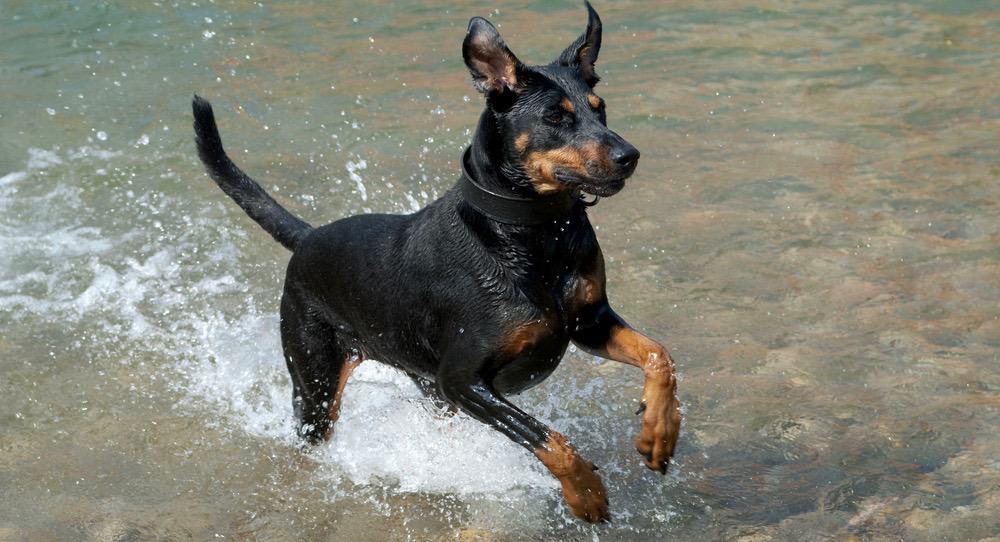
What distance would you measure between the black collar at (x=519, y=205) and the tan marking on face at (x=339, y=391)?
3.73 feet

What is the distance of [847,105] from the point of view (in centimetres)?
874

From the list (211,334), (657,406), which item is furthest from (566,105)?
(211,334)

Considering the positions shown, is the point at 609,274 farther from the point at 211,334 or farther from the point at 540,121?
the point at 540,121

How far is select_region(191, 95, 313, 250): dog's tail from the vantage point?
189 inches

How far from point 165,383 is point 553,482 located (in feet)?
6.83

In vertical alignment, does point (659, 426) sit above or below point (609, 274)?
above

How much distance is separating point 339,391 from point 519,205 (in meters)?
1.41

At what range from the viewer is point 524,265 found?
384 centimetres

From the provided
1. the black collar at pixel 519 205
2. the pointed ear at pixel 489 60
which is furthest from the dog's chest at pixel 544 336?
the pointed ear at pixel 489 60

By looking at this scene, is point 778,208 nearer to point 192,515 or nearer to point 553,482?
point 553,482

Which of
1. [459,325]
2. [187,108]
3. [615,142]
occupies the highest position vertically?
[615,142]

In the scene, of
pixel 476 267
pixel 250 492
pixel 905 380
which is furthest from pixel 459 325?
pixel 905 380

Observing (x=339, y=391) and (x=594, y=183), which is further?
(x=339, y=391)

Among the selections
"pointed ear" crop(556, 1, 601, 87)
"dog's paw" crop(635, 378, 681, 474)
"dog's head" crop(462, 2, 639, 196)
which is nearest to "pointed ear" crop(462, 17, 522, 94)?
"dog's head" crop(462, 2, 639, 196)
